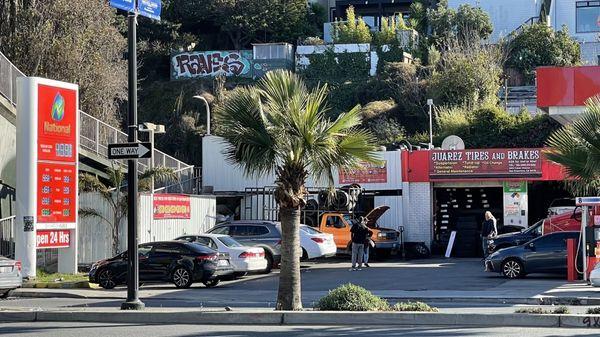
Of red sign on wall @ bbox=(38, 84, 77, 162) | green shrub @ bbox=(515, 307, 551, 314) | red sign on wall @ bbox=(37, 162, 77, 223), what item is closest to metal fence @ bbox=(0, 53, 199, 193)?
red sign on wall @ bbox=(38, 84, 77, 162)

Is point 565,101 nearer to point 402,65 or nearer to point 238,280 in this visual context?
point 238,280

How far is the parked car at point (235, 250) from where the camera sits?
26875 mm

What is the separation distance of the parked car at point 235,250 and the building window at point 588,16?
47.2 m

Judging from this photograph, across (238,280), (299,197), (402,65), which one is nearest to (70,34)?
(238,280)

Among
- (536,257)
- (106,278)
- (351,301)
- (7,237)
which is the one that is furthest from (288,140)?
(7,237)

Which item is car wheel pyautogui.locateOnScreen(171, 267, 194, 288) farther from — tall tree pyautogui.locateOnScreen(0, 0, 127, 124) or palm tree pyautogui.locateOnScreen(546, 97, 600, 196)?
tall tree pyautogui.locateOnScreen(0, 0, 127, 124)

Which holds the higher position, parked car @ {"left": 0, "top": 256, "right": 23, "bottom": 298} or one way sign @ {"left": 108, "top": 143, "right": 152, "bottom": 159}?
one way sign @ {"left": 108, "top": 143, "right": 152, "bottom": 159}

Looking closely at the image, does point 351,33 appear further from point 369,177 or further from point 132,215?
point 132,215

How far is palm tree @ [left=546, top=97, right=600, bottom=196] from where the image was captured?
21.1m

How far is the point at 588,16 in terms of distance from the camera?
223 ft

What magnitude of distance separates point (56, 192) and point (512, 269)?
43.5ft

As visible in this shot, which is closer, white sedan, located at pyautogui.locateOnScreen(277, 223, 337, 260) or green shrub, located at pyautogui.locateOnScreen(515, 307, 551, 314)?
green shrub, located at pyautogui.locateOnScreen(515, 307, 551, 314)

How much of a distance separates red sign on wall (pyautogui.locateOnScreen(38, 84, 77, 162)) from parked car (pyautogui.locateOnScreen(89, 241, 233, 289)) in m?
3.70

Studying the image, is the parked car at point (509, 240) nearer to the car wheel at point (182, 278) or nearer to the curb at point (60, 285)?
the car wheel at point (182, 278)
